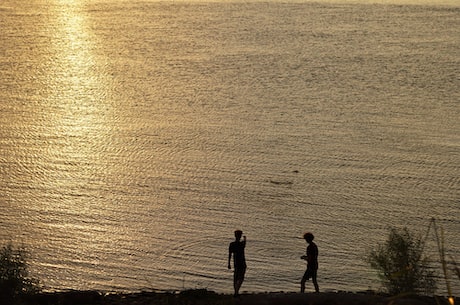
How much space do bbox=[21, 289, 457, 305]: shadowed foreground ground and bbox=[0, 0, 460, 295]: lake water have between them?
14.8 ft

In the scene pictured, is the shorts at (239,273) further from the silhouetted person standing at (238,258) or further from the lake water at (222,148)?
the lake water at (222,148)

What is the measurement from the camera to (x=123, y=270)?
A: 985 inches

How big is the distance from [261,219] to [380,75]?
19.1m

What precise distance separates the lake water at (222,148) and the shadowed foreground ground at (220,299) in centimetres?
451

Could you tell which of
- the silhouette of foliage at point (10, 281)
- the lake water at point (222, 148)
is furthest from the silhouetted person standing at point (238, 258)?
the lake water at point (222, 148)

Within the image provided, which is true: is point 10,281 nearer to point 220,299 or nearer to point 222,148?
point 220,299

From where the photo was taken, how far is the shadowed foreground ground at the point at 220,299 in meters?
15.8

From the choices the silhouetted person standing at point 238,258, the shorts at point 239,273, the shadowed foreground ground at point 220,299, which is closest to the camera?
the shadowed foreground ground at point 220,299

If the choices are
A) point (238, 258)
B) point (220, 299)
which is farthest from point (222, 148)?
point (238, 258)

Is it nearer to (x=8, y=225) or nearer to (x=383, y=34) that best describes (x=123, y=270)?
(x=8, y=225)

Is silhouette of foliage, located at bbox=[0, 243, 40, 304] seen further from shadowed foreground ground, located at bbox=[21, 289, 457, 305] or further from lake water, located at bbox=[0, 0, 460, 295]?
lake water, located at bbox=[0, 0, 460, 295]

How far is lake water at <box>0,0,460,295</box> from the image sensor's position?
25.9m

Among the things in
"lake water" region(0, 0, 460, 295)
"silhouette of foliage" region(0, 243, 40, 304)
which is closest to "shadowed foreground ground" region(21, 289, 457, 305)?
"silhouette of foliage" region(0, 243, 40, 304)

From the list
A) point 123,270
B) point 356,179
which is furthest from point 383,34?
point 123,270
